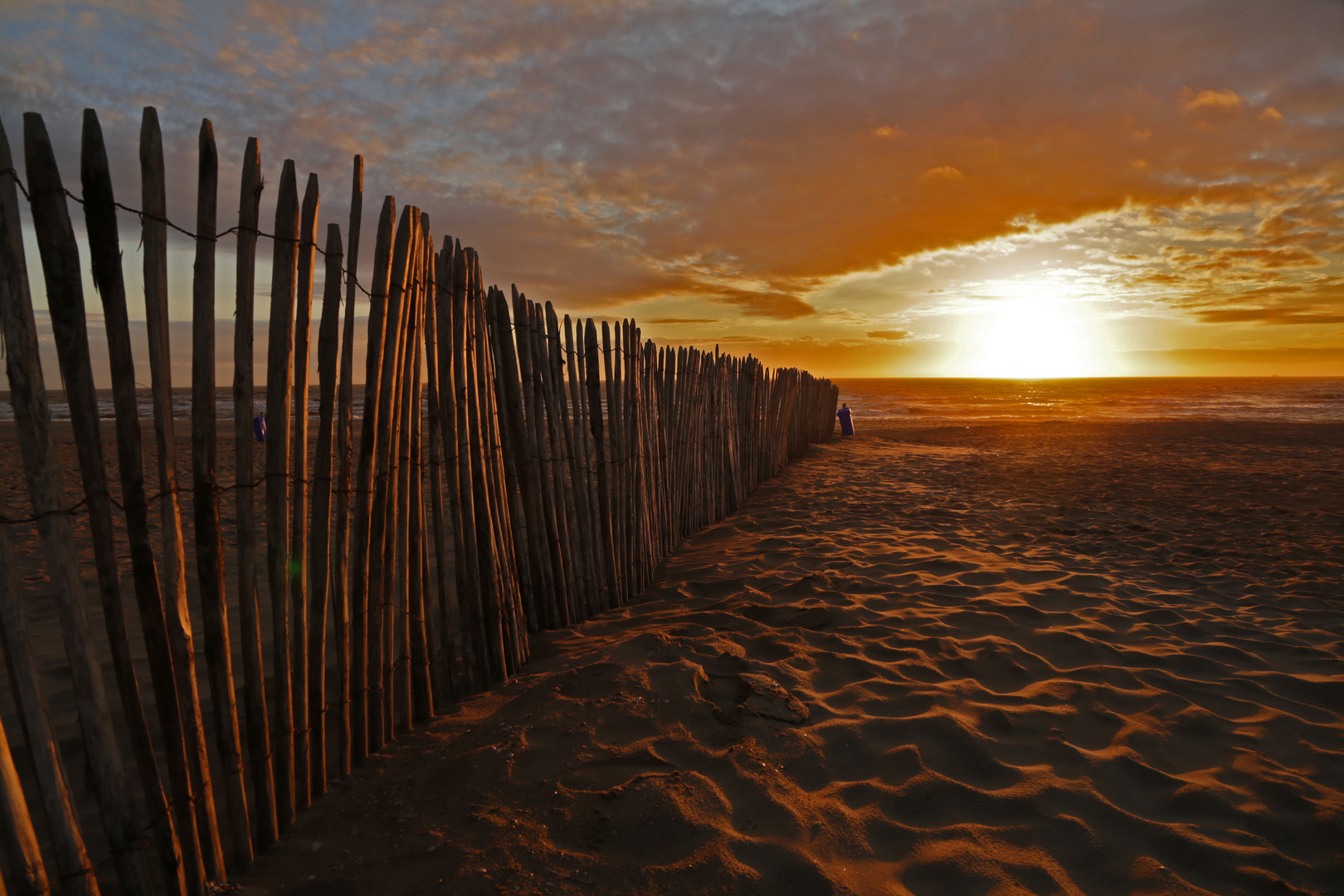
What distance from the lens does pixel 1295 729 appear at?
8.81 feet

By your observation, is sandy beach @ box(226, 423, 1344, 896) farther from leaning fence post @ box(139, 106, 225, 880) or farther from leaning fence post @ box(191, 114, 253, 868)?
leaning fence post @ box(139, 106, 225, 880)

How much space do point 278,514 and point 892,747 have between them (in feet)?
7.81

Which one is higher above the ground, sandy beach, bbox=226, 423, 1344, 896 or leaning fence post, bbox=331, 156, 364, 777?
leaning fence post, bbox=331, 156, 364, 777

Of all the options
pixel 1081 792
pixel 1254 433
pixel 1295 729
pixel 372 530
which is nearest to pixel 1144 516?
pixel 1295 729

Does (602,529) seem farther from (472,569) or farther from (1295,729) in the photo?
(1295,729)

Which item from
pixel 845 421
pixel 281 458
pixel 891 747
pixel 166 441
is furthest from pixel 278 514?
pixel 845 421

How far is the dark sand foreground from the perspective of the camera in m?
1.93

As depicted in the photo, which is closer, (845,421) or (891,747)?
(891,747)

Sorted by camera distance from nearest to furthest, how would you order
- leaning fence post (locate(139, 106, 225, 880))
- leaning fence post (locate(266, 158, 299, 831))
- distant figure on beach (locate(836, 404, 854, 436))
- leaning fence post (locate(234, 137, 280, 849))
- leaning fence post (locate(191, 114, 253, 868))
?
leaning fence post (locate(139, 106, 225, 880)) → leaning fence post (locate(191, 114, 253, 868)) → leaning fence post (locate(234, 137, 280, 849)) → leaning fence post (locate(266, 158, 299, 831)) → distant figure on beach (locate(836, 404, 854, 436))

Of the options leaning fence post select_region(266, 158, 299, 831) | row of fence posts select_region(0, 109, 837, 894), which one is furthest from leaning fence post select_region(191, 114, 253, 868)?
leaning fence post select_region(266, 158, 299, 831)

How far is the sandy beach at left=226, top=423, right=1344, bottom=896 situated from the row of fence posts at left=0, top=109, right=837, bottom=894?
292 millimetres

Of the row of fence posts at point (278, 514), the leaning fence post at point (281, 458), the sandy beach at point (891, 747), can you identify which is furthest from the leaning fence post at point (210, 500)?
the sandy beach at point (891, 747)

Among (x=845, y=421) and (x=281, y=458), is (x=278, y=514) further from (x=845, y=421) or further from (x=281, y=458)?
(x=845, y=421)

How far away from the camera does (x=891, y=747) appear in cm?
252
